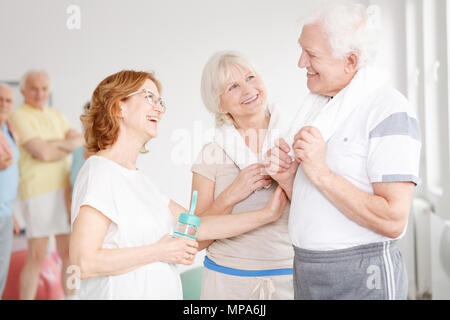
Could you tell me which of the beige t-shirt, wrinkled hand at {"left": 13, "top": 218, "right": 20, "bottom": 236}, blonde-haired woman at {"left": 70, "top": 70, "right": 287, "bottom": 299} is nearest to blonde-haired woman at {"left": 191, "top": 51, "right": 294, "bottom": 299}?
the beige t-shirt

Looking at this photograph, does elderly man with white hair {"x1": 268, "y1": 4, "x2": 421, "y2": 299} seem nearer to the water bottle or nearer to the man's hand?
the man's hand

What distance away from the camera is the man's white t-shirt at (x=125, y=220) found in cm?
119

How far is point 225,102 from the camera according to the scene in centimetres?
155

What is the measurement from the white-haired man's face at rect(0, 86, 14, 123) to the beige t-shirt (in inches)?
74.5

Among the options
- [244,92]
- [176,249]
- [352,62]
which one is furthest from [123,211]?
[352,62]

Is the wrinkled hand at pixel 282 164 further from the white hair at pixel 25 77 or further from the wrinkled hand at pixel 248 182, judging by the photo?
the white hair at pixel 25 77

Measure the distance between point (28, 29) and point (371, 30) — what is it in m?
1.54

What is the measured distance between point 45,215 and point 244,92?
2.16m

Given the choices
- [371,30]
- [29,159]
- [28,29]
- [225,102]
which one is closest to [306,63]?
[371,30]

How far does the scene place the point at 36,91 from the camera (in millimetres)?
3230

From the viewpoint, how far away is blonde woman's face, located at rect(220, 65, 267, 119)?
1518 mm

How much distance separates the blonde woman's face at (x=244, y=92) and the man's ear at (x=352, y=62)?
0.33m

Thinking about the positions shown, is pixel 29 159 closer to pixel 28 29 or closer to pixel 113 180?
pixel 28 29

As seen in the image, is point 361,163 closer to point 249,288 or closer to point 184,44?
point 249,288
